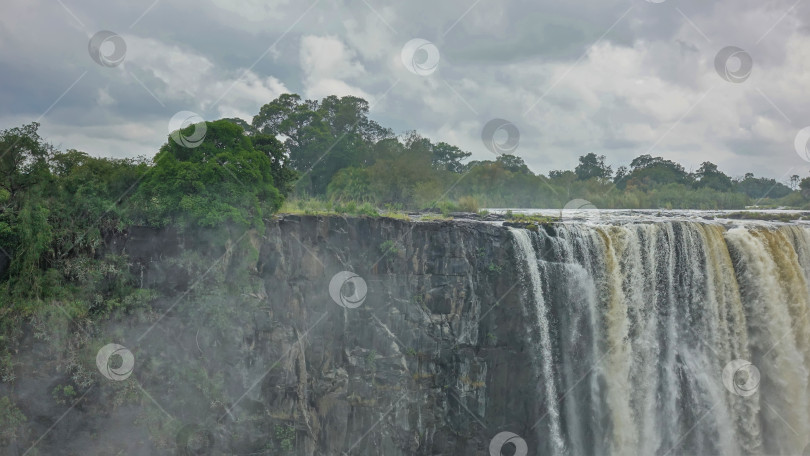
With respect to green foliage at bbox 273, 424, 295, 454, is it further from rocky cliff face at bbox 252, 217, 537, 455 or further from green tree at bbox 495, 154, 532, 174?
green tree at bbox 495, 154, 532, 174

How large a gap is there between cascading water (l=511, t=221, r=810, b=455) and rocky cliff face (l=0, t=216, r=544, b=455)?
1.24 m

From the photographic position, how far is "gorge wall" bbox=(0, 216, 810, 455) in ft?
53.9

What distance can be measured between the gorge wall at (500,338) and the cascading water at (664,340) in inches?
→ 2.0

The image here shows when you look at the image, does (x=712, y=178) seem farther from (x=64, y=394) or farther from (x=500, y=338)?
(x=64, y=394)

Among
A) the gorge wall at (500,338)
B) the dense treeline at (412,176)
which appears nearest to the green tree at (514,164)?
the dense treeline at (412,176)

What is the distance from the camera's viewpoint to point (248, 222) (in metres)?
16.0

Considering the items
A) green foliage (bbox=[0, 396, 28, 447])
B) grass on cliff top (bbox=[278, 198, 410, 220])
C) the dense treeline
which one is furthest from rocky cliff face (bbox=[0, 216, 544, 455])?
the dense treeline

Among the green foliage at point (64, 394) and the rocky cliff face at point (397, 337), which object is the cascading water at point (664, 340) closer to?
the rocky cliff face at point (397, 337)

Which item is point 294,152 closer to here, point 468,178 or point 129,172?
point 468,178

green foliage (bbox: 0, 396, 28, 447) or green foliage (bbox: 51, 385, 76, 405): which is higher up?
green foliage (bbox: 51, 385, 76, 405)

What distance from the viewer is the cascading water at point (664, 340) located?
18.6 metres

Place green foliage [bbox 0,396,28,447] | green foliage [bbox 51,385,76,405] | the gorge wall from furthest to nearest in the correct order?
the gorge wall < green foliage [bbox 51,385,76,405] < green foliage [bbox 0,396,28,447]

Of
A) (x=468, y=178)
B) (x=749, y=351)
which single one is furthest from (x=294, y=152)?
(x=749, y=351)

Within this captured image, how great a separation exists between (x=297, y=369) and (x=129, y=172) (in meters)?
7.81
